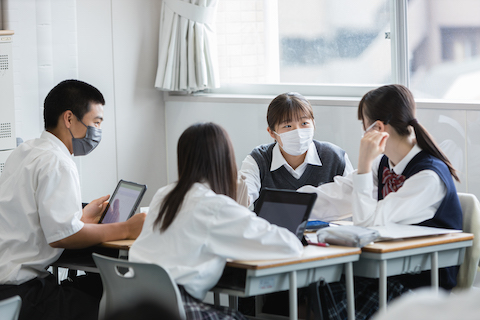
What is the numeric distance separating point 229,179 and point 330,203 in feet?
2.80

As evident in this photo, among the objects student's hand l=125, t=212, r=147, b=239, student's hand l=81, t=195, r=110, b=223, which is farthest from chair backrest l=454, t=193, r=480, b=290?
student's hand l=81, t=195, r=110, b=223

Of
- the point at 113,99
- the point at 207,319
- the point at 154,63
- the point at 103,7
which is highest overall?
the point at 103,7

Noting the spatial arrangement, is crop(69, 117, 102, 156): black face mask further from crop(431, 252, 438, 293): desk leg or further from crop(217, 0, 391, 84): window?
crop(217, 0, 391, 84): window

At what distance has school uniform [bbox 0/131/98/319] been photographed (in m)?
2.45

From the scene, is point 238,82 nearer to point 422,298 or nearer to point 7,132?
point 7,132

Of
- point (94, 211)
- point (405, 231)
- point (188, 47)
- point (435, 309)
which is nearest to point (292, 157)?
point (405, 231)

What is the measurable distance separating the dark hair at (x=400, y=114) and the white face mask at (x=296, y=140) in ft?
1.74

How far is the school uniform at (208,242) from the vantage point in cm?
203

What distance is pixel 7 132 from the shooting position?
144 inches

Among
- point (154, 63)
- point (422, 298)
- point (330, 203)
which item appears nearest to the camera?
point (422, 298)

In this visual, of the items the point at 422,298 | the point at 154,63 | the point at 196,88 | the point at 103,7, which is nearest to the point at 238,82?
the point at 196,88

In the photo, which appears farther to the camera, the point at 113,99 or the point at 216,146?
the point at 113,99

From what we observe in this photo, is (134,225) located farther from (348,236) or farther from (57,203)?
(348,236)

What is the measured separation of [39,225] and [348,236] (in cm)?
130
